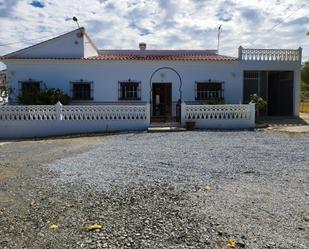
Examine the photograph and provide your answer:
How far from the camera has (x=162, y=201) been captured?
4.94 m

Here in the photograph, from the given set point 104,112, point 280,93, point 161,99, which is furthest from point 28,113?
point 280,93

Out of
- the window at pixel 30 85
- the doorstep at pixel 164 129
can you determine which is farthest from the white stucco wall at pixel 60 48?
the doorstep at pixel 164 129

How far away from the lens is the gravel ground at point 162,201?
146 inches

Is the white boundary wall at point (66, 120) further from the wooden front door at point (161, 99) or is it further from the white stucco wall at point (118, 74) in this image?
the wooden front door at point (161, 99)

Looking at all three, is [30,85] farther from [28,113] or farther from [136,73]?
[136,73]

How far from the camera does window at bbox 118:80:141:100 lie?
19.0m

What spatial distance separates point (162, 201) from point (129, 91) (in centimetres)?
1461

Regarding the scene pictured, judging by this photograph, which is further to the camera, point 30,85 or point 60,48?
point 60,48

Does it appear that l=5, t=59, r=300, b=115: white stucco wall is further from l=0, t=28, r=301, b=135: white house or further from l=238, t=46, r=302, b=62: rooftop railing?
l=238, t=46, r=302, b=62: rooftop railing

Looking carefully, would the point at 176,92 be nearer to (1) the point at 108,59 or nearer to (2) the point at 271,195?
(1) the point at 108,59

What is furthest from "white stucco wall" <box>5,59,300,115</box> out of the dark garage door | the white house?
the dark garage door

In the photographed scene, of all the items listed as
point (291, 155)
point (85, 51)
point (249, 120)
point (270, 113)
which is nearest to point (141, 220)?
point (291, 155)

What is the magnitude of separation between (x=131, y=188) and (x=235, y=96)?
14983mm

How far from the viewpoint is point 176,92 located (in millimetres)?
19141
